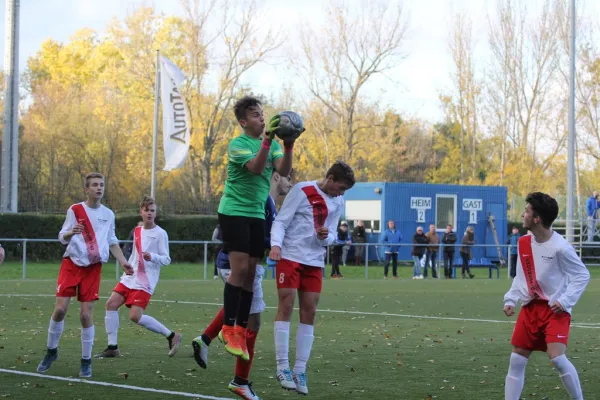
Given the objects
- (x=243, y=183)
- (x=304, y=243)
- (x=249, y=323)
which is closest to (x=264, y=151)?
(x=243, y=183)

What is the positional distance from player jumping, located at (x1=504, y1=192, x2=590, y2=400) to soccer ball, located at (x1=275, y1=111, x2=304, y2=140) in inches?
69.2

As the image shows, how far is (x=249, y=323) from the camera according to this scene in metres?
8.41

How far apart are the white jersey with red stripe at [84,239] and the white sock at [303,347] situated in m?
2.32

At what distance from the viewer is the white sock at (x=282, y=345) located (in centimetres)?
827

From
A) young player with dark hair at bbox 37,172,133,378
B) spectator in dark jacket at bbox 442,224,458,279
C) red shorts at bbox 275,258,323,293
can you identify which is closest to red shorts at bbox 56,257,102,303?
young player with dark hair at bbox 37,172,133,378

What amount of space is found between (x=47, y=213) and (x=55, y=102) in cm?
2082

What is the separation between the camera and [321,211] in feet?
28.4

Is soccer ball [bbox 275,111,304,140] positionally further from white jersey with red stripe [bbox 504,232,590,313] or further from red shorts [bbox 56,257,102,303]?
red shorts [bbox 56,257,102,303]

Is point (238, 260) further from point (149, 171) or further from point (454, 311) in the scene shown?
point (149, 171)

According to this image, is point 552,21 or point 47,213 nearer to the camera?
point 47,213

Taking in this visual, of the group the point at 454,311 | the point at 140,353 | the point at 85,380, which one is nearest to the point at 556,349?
the point at 85,380

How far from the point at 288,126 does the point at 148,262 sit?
4.92 metres

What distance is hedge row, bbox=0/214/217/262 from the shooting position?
31812mm

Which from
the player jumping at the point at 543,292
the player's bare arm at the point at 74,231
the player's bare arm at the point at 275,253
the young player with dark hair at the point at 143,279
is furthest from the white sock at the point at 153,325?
the player jumping at the point at 543,292
